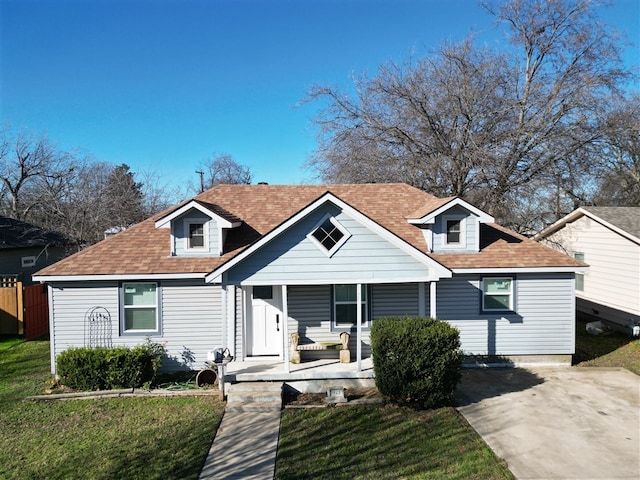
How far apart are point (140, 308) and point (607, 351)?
1563cm

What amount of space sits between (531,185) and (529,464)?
18229 mm

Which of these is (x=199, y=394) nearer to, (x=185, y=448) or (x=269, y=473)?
(x=185, y=448)

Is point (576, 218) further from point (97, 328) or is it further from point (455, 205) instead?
point (97, 328)

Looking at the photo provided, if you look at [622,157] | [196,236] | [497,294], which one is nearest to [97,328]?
[196,236]

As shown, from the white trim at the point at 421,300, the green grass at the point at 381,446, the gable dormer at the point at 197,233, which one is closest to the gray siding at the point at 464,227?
the white trim at the point at 421,300

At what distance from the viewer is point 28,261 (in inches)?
830

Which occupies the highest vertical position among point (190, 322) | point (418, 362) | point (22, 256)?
point (22, 256)

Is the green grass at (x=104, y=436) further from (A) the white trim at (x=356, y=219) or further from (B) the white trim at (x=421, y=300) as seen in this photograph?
(B) the white trim at (x=421, y=300)

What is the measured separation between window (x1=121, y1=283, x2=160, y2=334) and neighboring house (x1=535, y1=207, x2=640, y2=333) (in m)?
17.0

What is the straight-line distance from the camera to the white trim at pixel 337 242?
417 inches

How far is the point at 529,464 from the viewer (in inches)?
283

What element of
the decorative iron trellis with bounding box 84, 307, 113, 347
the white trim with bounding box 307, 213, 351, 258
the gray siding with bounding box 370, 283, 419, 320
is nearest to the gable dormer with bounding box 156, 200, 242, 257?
the decorative iron trellis with bounding box 84, 307, 113, 347

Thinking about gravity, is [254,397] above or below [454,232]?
below

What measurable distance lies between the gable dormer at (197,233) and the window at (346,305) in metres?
3.81
